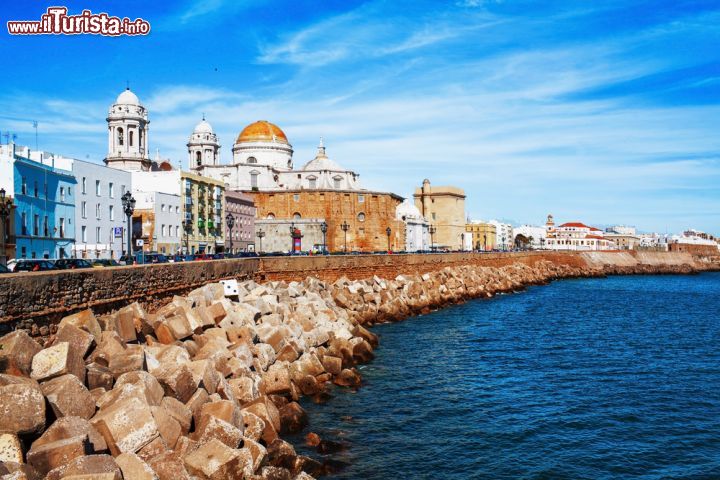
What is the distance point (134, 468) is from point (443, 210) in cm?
13567

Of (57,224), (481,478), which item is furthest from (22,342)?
(57,224)

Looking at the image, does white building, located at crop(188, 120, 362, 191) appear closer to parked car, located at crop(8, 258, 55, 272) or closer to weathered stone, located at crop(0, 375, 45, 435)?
parked car, located at crop(8, 258, 55, 272)

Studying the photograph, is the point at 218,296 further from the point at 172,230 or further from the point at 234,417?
the point at 172,230

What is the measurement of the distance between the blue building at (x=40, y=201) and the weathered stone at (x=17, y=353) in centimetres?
2929

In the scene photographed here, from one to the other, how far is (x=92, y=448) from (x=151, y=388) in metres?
2.25

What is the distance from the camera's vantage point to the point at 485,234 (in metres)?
169

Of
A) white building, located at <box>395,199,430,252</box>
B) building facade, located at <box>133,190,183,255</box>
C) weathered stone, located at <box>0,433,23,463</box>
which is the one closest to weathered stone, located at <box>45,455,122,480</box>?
weathered stone, located at <box>0,433,23,463</box>

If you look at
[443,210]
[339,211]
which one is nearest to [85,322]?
[339,211]

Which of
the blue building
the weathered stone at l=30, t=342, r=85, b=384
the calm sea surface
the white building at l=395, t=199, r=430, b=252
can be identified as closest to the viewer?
the weathered stone at l=30, t=342, r=85, b=384

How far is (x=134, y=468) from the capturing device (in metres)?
9.76

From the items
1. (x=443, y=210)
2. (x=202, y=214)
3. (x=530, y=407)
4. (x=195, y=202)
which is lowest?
(x=530, y=407)

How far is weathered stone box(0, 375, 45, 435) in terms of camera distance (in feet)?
32.5

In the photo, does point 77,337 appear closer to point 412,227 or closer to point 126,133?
point 126,133

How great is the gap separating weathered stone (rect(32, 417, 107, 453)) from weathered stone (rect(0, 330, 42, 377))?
2.04 meters
